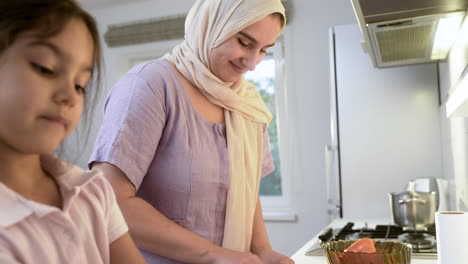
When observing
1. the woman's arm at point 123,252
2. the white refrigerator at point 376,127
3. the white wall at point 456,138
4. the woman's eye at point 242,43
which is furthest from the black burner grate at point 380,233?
the woman's arm at point 123,252

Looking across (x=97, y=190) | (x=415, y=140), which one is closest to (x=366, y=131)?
(x=415, y=140)

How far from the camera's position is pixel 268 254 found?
134 cm

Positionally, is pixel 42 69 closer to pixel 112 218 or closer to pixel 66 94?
pixel 66 94

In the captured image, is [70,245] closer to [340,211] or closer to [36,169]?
[36,169]

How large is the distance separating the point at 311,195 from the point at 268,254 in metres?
2.10

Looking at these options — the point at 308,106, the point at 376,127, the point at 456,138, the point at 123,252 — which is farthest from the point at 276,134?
the point at 123,252

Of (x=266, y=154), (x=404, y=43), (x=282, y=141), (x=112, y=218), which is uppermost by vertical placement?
(x=404, y=43)

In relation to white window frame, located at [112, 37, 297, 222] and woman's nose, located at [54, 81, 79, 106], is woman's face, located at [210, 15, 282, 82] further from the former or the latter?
white window frame, located at [112, 37, 297, 222]

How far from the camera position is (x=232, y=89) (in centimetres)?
142

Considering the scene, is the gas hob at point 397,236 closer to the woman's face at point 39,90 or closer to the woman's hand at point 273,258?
the woman's hand at point 273,258

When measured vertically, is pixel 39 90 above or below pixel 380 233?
above

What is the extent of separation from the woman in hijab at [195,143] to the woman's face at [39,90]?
0.54 meters

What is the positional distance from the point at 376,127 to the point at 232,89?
1.48 m

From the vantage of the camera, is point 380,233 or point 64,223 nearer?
point 64,223
